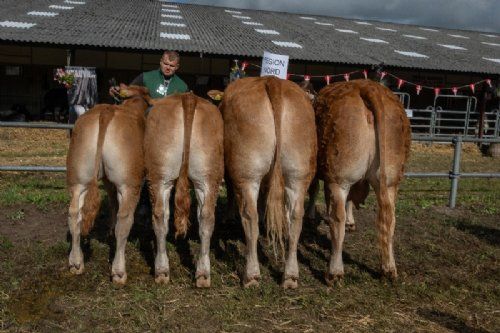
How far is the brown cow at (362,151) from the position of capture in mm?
3904

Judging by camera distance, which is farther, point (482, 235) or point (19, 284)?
point (482, 235)

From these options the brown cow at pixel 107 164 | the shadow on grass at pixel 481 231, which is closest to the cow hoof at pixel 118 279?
the brown cow at pixel 107 164

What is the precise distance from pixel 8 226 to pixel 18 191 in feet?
5.66

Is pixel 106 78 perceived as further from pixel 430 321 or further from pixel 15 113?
pixel 430 321

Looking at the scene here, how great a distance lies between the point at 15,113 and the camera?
636 inches

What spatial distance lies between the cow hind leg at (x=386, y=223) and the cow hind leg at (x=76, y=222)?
7.68 ft

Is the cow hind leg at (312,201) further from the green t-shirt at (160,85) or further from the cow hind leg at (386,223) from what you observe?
the green t-shirt at (160,85)

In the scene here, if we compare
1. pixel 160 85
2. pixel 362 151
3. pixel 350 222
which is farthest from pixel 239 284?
pixel 160 85

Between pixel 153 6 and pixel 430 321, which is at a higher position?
pixel 153 6

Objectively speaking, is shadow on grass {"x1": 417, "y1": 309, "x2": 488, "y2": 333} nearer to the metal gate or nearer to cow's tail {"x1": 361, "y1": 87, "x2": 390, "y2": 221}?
cow's tail {"x1": 361, "y1": 87, "x2": 390, "y2": 221}

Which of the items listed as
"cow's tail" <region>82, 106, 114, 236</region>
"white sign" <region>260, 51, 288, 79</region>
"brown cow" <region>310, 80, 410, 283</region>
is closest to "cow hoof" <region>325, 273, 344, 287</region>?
"brown cow" <region>310, 80, 410, 283</region>

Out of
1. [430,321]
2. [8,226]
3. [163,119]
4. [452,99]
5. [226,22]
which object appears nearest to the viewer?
[430,321]

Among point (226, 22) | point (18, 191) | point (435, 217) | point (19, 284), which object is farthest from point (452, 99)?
point (19, 284)

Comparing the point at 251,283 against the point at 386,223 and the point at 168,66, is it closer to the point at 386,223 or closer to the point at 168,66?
the point at 386,223
